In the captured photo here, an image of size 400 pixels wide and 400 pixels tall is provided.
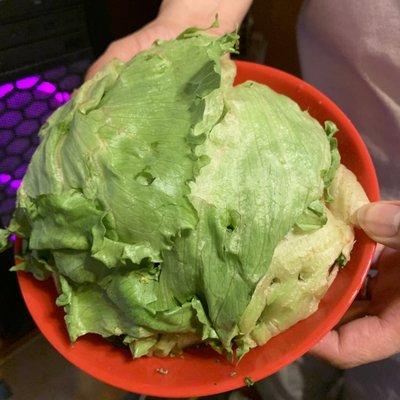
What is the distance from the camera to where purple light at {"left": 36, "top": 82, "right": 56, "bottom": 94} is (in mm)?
1245

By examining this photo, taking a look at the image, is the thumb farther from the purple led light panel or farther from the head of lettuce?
the purple led light panel

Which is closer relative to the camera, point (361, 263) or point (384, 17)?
point (361, 263)

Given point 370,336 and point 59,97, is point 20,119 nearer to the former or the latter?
point 59,97

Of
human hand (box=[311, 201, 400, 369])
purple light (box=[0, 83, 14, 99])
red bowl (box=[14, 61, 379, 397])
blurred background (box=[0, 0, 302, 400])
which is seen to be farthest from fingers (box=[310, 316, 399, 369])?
purple light (box=[0, 83, 14, 99])

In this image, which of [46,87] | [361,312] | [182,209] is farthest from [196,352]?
[46,87]

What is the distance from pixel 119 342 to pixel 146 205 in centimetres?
26

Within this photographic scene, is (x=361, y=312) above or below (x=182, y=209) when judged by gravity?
below

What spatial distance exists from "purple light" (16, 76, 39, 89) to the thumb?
779 mm

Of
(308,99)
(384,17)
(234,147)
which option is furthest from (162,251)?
(384,17)

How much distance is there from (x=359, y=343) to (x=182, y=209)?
19.3 inches

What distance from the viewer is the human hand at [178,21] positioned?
3.47ft

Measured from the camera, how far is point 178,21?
3.76ft

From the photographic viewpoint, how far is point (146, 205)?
2.27ft

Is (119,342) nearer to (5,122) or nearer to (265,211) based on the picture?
(265,211)
